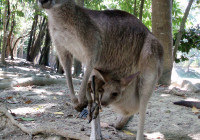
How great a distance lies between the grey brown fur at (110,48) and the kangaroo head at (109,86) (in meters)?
0.02

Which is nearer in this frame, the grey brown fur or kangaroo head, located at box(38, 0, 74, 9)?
kangaroo head, located at box(38, 0, 74, 9)

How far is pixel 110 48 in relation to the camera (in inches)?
98.7

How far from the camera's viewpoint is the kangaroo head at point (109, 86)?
2.52 m

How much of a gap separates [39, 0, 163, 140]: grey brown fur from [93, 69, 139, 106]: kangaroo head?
16 mm

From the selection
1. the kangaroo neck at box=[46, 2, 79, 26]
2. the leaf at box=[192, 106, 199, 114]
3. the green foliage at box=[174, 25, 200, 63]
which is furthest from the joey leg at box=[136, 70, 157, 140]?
the green foliage at box=[174, 25, 200, 63]

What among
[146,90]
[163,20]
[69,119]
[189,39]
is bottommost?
[69,119]

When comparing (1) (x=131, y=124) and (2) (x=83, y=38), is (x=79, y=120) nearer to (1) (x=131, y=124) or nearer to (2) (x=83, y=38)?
(1) (x=131, y=124)

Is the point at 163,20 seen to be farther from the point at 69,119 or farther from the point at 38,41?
the point at 38,41

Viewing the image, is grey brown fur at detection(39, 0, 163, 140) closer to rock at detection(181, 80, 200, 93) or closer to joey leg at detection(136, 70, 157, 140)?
joey leg at detection(136, 70, 157, 140)

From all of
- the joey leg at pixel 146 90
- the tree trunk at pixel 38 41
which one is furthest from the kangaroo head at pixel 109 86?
the tree trunk at pixel 38 41

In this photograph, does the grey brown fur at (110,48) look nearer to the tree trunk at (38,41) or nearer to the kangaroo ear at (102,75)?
the kangaroo ear at (102,75)

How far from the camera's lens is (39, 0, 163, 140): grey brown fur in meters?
2.25

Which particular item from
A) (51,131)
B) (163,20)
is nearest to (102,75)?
(51,131)

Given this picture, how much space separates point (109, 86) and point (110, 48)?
0.42 m
